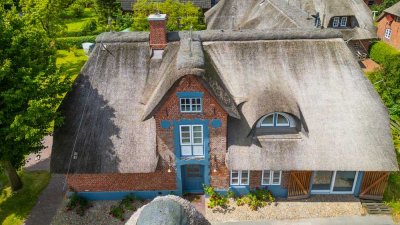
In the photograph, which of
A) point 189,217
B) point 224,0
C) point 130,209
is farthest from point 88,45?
point 189,217

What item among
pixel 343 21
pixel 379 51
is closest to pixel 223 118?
pixel 343 21

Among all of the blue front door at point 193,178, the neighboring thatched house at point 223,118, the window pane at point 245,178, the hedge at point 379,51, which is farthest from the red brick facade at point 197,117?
the hedge at point 379,51

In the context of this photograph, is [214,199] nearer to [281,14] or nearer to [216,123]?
[216,123]

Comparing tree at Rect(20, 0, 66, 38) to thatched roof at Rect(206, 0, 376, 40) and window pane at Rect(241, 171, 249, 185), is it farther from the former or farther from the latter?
window pane at Rect(241, 171, 249, 185)

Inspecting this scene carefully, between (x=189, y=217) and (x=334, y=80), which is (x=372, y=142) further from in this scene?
(x=189, y=217)

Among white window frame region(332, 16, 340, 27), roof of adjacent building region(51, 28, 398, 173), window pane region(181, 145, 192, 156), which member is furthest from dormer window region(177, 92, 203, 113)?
white window frame region(332, 16, 340, 27)

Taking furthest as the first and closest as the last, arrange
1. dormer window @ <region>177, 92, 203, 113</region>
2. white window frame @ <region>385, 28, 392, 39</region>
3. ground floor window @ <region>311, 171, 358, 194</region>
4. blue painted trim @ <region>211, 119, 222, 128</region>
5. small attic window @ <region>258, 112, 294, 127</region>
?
white window frame @ <region>385, 28, 392, 39</region>
ground floor window @ <region>311, 171, 358, 194</region>
small attic window @ <region>258, 112, 294, 127</region>
blue painted trim @ <region>211, 119, 222, 128</region>
dormer window @ <region>177, 92, 203, 113</region>

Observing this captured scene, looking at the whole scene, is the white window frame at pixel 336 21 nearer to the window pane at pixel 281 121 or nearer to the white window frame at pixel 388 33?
the white window frame at pixel 388 33
